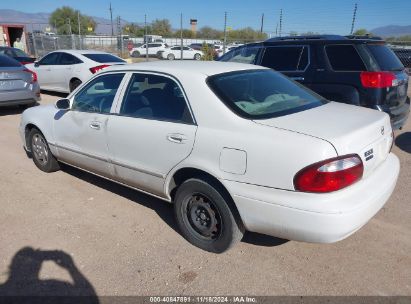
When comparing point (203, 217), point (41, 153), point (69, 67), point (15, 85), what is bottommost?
point (41, 153)

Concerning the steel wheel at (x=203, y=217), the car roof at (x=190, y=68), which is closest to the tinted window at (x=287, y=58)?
the car roof at (x=190, y=68)

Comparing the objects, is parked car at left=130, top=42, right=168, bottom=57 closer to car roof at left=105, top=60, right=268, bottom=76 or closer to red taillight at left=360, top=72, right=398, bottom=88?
red taillight at left=360, top=72, right=398, bottom=88

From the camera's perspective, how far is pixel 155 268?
3.04 metres

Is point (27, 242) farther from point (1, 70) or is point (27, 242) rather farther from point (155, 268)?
point (1, 70)

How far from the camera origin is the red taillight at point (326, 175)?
250cm

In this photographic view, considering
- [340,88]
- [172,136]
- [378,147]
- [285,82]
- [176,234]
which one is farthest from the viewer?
[340,88]

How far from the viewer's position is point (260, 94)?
3.43 meters

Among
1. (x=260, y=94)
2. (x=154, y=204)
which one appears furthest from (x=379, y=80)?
(x=154, y=204)

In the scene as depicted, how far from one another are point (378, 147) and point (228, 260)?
157 cm

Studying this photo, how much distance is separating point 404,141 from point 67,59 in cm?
898

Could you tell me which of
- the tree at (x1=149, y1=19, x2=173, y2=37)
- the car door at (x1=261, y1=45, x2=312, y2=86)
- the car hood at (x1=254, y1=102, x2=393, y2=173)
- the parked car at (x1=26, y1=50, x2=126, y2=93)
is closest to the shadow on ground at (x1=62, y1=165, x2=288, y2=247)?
the car hood at (x1=254, y1=102, x2=393, y2=173)

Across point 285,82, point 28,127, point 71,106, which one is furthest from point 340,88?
point 28,127

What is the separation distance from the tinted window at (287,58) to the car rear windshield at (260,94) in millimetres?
2435

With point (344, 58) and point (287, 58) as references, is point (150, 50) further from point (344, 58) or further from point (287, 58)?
point (344, 58)
